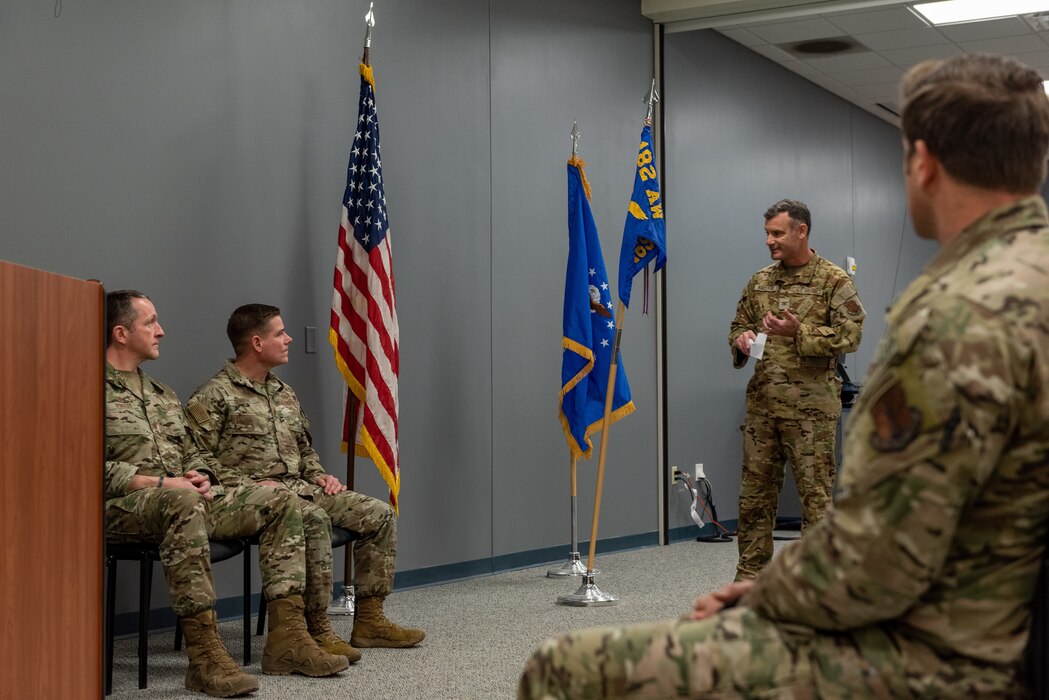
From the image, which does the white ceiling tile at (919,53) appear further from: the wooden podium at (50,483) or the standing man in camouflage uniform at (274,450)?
the wooden podium at (50,483)

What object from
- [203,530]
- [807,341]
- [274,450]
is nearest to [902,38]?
[807,341]

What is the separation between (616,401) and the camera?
222 inches

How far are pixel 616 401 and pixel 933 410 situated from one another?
443cm

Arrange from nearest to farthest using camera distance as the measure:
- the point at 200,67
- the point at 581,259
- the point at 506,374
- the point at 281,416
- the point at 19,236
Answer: the point at 19,236
the point at 281,416
the point at 200,67
the point at 581,259
the point at 506,374

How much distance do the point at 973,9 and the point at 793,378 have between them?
3590 millimetres

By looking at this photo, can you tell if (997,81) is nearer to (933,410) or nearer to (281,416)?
(933,410)

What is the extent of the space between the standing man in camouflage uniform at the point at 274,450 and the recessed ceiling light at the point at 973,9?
4584 mm

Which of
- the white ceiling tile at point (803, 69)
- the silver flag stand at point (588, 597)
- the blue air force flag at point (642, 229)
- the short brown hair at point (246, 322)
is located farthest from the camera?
the white ceiling tile at point (803, 69)

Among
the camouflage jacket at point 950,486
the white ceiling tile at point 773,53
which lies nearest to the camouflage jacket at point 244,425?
the camouflage jacket at point 950,486

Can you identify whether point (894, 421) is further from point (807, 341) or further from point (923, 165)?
point (807, 341)

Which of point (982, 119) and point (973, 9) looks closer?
point (982, 119)

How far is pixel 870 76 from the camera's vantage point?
8727 millimetres

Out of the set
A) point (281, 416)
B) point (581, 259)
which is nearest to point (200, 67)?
point (281, 416)

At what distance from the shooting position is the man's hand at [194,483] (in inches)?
141
